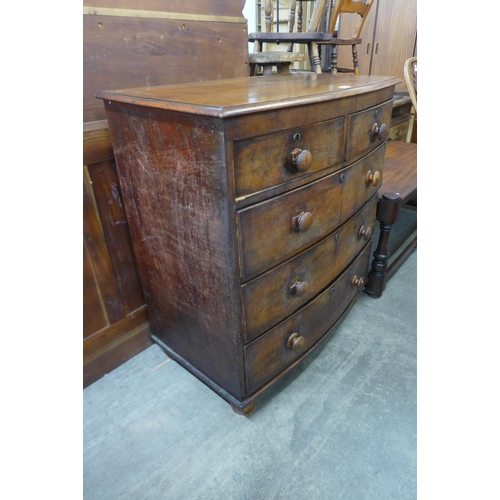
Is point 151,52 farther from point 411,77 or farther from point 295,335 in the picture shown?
point 411,77

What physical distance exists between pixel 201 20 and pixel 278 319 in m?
1.03

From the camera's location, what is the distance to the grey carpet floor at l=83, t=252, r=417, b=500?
95cm

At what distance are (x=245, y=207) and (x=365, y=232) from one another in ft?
2.35

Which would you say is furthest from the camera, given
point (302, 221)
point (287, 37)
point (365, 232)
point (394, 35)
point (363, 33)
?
point (363, 33)

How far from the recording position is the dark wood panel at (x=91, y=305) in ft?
3.77

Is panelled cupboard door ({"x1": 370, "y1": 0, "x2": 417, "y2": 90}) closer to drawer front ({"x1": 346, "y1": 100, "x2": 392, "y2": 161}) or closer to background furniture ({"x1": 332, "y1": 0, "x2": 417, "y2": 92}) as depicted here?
background furniture ({"x1": 332, "y1": 0, "x2": 417, "y2": 92})

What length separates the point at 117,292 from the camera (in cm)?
125

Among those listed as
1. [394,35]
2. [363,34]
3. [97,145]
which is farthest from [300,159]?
[363,34]

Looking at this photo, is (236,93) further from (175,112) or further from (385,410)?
(385,410)

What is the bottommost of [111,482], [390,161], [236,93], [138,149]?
[111,482]

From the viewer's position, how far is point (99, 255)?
3.82ft
